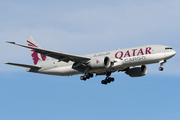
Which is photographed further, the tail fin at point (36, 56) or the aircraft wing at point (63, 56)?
the tail fin at point (36, 56)

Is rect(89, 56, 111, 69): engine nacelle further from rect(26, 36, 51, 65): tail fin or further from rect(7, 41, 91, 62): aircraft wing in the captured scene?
rect(26, 36, 51, 65): tail fin

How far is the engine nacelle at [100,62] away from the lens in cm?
5012

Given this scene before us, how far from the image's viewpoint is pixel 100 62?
50250 millimetres

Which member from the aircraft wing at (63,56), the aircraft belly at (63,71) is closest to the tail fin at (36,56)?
the aircraft belly at (63,71)

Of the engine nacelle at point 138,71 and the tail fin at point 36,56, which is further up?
the tail fin at point 36,56

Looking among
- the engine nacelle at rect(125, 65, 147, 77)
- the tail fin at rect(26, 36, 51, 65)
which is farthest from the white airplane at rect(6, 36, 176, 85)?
the tail fin at rect(26, 36, 51, 65)

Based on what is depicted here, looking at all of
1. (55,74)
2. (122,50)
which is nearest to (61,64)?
(55,74)

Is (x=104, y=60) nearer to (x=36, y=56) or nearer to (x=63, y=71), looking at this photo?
(x=63, y=71)

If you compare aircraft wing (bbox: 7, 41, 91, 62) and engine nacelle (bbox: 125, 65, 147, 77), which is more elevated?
engine nacelle (bbox: 125, 65, 147, 77)

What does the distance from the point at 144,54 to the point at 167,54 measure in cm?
296

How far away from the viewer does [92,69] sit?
51656mm

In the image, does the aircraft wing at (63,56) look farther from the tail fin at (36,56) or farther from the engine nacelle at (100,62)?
the tail fin at (36,56)

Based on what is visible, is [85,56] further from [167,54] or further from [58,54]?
[167,54]

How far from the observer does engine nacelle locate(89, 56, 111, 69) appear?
50125 mm
